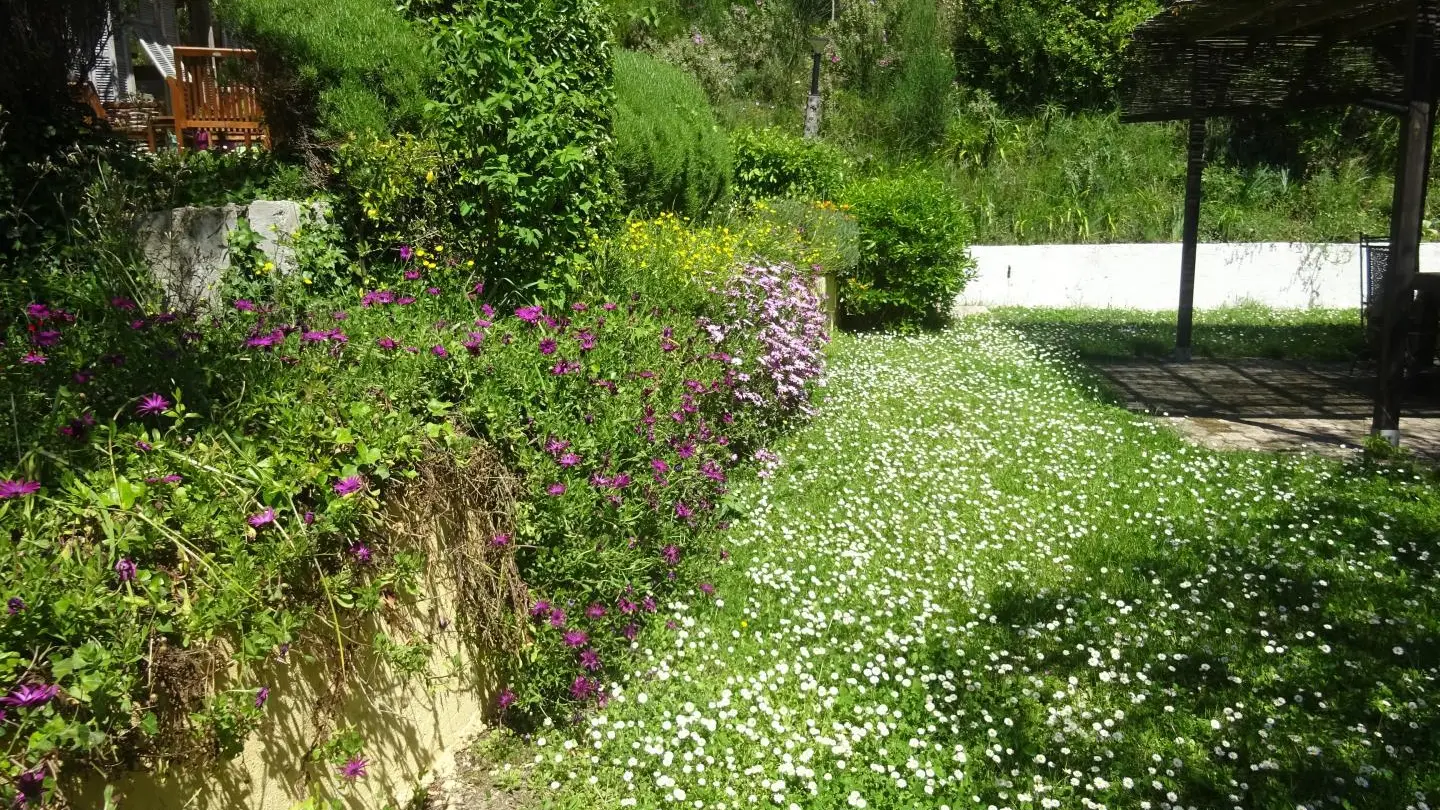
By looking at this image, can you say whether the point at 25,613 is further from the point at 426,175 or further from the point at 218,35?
the point at 218,35

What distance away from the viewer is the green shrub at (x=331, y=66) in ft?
18.6

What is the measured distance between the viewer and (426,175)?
472 centimetres

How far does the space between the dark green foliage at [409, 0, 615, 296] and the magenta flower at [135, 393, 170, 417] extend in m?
2.00

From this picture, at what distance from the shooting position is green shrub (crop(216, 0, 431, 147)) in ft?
18.6

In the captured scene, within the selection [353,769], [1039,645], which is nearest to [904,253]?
[1039,645]

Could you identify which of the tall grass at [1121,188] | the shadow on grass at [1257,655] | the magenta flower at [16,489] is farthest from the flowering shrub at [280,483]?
the tall grass at [1121,188]

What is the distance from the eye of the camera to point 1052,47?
49.3 feet

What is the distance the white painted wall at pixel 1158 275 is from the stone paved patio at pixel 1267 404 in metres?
3.76

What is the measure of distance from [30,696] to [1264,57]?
358 inches

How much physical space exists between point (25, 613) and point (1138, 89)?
928 cm

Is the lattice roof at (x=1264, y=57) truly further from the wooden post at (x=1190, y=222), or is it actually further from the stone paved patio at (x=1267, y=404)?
the stone paved patio at (x=1267, y=404)

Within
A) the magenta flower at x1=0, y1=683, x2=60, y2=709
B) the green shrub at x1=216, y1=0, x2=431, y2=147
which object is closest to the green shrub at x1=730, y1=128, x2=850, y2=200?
the green shrub at x1=216, y1=0, x2=431, y2=147

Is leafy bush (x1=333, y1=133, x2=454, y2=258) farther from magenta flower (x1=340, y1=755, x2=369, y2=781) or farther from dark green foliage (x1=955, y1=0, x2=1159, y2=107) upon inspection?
dark green foliage (x1=955, y1=0, x2=1159, y2=107)

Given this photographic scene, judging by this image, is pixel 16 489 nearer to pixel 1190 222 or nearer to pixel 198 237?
pixel 198 237
